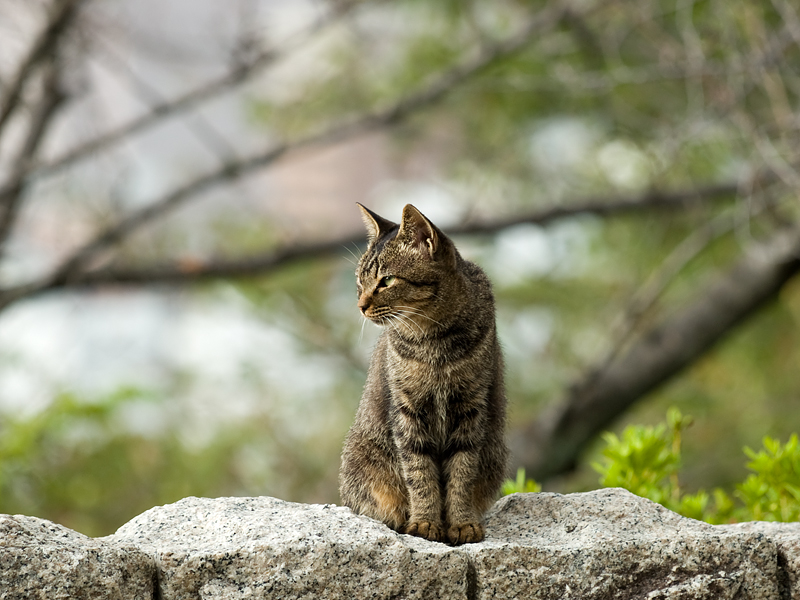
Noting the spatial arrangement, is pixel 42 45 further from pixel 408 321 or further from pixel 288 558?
pixel 288 558

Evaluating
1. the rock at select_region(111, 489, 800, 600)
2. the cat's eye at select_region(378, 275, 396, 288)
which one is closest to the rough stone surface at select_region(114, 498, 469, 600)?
the rock at select_region(111, 489, 800, 600)

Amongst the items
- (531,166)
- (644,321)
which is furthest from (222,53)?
(644,321)

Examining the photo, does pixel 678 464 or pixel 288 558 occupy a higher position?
pixel 678 464

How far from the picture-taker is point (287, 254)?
22.4 ft

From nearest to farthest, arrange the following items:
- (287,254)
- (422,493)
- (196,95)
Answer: (422,493) < (196,95) < (287,254)

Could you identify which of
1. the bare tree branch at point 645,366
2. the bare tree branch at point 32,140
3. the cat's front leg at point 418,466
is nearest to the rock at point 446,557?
the cat's front leg at point 418,466

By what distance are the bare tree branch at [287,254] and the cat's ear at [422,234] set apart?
3.66m

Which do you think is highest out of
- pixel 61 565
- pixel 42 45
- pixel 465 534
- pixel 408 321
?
pixel 42 45

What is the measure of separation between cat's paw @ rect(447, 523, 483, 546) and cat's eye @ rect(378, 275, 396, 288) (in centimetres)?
82

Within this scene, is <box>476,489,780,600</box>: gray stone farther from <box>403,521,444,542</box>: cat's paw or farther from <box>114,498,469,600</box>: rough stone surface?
<box>403,521,444,542</box>: cat's paw

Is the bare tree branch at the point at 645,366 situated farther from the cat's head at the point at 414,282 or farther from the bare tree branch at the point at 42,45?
the bare tree branch at the point at 42,45

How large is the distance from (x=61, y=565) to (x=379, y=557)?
79 centimetres

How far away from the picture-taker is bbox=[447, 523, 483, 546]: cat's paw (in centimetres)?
264

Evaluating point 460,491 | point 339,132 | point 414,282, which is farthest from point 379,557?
point 339,132
